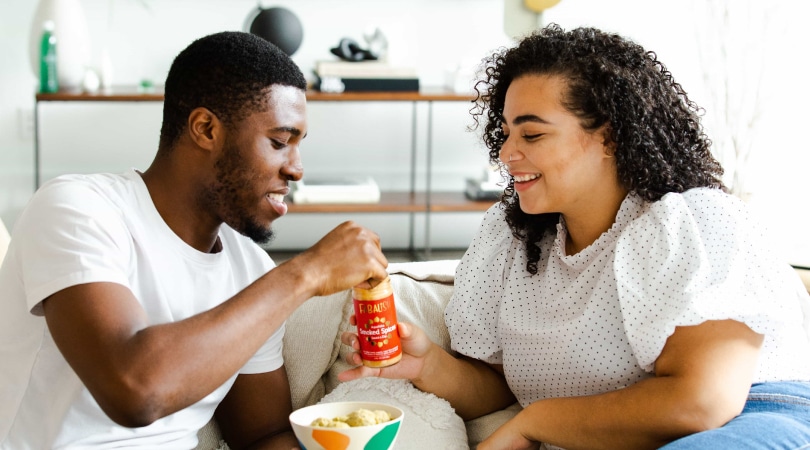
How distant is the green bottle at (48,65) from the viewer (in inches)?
147

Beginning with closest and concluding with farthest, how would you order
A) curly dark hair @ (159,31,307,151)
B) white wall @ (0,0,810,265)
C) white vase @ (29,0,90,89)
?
Result: curly dark hair @ (159,31,307,151) < white vase @ (29,0,90,89) < white wall @ (0,0,810,265)

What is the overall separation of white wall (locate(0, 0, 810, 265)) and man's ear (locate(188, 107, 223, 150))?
2.60m

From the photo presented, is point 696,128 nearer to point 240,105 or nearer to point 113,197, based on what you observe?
point 240,105

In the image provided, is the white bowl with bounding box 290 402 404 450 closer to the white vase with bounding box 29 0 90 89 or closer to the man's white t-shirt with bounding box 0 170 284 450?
the man's white t-shirt with bounding box 0 170 284 450

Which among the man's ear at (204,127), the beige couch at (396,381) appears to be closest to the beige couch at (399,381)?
the beige couch at (396,381)

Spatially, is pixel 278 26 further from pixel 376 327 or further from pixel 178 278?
pixel 376 327

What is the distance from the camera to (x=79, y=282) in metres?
1.24

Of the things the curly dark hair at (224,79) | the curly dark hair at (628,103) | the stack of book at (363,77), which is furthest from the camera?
the stack of book at (363,77)

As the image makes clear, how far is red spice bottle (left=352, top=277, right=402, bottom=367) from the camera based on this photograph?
1409mm

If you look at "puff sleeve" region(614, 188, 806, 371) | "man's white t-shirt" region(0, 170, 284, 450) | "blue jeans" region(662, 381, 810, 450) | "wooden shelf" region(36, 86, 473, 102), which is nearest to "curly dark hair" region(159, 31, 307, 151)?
"man's white t-shirt" region(0, 170, 284, 450)

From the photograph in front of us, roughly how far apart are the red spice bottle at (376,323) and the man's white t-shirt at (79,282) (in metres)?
0.28

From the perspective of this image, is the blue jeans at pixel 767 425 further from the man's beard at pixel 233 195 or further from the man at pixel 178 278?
the man's beard at pixel 233 195

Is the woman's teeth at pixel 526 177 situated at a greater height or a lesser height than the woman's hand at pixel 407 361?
greater

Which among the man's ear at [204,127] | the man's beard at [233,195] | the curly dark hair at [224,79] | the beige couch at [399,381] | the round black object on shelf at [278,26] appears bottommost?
the beige couch at [399,381]
